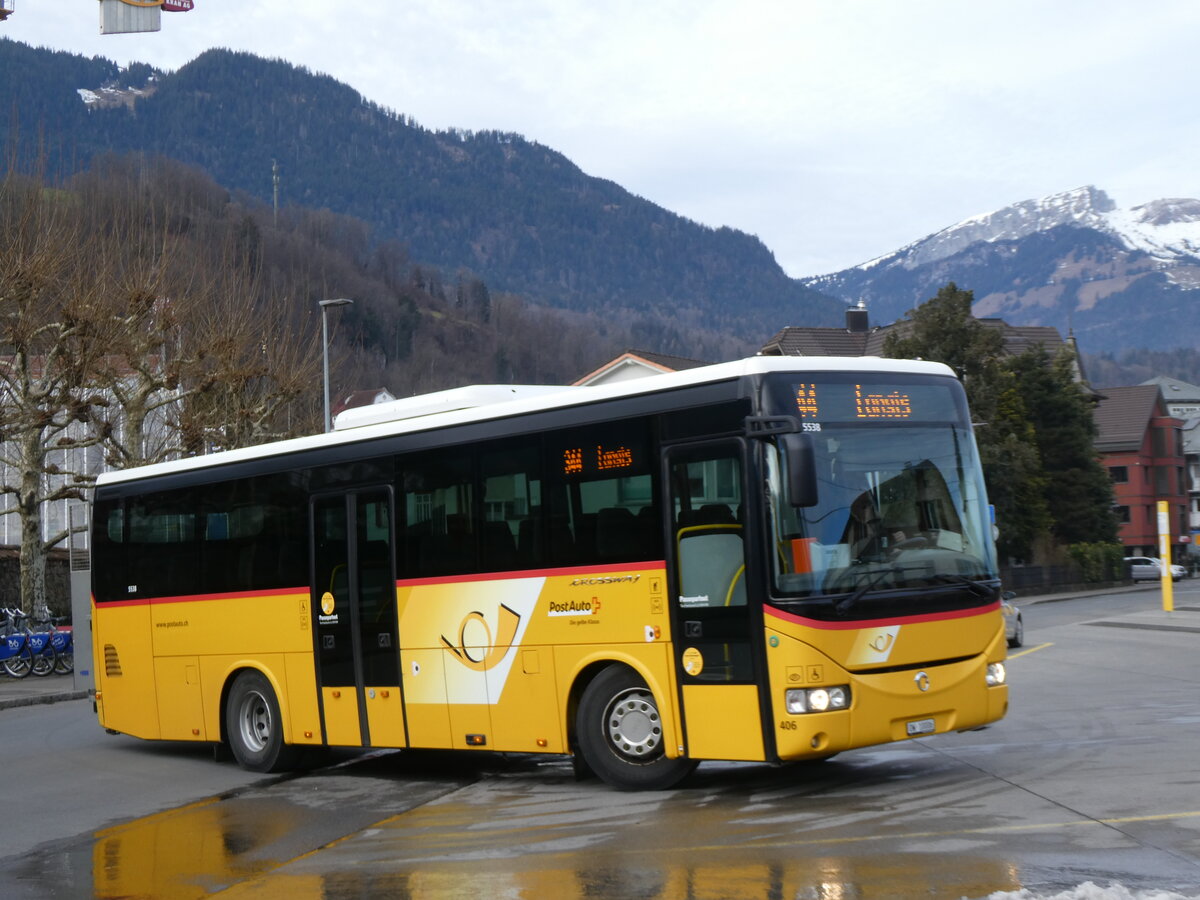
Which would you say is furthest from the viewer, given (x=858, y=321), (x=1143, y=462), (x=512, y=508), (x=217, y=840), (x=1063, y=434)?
(x=1143, y=462)

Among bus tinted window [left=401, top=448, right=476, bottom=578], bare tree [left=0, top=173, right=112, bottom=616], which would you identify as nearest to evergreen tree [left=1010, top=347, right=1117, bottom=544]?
bare tree [left=0, top=173, right=112, bottom=616]

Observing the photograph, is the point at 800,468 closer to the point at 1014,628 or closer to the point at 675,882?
→ the point at 675,882

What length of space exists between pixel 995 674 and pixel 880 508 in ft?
5.43

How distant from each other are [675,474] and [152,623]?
734 cm

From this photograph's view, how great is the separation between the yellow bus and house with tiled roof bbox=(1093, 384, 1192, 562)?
3608 inches

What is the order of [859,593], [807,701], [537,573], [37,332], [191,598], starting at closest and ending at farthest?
[807,701] → [859,593] → [537,573] → [191,598] → [37,332]

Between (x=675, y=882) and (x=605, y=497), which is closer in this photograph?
(x=675, y=882)

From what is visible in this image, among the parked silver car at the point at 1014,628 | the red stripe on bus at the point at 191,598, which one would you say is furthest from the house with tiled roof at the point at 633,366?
the red stripe on bus at the point at 191,598

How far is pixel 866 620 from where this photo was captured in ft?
32.0

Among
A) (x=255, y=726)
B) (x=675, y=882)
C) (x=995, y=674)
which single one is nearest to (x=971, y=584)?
(x=995, y=674)

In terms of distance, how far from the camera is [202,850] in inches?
374

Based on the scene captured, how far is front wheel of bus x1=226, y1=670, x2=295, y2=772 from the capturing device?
1380 cm

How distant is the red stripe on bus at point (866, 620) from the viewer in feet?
31.4

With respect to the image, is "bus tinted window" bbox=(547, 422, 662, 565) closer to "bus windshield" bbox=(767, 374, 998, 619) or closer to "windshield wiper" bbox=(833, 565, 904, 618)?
"bus windshield" bbox=(767, 374, 998, 619)
